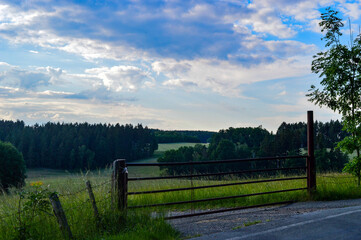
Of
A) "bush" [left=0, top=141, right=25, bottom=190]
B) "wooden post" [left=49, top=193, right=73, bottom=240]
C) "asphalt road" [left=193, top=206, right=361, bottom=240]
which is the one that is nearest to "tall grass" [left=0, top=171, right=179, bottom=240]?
"wooden post" [left=49, top=193, right=73, bottom=240]

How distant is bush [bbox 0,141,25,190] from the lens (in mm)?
53125

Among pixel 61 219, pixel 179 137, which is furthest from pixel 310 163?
pixel 179 137

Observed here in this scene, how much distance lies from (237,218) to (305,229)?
77.3 inches

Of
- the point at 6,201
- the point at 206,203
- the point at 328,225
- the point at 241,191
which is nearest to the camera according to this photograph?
the point at 328,225

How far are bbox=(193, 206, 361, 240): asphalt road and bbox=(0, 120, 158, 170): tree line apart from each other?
9185cm

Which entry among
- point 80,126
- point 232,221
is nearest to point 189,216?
point 232,221

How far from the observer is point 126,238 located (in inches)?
250

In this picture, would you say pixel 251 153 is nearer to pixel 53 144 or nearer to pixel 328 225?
pixel 53 144

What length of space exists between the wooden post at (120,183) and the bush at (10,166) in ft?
169

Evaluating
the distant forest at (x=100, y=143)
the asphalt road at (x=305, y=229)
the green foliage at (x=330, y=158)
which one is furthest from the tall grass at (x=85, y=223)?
the distant forest at (x=100, y=143)

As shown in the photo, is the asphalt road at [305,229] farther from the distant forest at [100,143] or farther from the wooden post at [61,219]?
the distant forest at [100,143]

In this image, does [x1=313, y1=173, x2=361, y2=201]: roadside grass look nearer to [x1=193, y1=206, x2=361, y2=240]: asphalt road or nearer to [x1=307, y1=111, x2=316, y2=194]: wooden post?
[x1=307, y1=111, x2=316, y2=194]: wooden post

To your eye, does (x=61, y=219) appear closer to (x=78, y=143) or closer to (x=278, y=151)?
(x=278, y=151)

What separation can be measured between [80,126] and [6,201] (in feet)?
352
